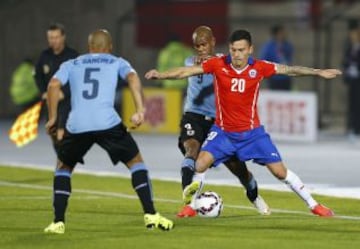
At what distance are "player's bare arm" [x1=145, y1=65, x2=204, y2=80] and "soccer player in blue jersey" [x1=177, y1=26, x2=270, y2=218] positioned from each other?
112 centimetres

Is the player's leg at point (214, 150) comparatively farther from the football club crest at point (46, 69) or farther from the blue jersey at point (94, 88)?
the football club crest at point (46, 69)

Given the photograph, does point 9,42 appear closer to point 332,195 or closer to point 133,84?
point 332,195

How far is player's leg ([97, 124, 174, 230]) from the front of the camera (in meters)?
12.9

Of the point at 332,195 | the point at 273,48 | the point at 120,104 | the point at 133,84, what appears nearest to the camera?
the point at 133,84

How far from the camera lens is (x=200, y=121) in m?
15.3

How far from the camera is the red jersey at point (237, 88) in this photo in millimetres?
13828

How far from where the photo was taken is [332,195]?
17.1 m

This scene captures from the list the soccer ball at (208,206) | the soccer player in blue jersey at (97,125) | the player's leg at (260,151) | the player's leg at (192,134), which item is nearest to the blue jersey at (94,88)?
the soccer player in blue jersey at (97,125)

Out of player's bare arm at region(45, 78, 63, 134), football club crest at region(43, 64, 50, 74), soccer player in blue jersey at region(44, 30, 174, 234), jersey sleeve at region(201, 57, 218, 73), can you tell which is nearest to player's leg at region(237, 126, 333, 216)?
jersey sleeve at region(201, 57, 218, 73)

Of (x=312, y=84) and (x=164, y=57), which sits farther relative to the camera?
(x=312, y=84)

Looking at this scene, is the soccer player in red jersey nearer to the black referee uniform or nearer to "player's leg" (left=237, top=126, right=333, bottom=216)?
"player's leg" (left=237, top=126, right=333, bottom=216)

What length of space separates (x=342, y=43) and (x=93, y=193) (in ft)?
51.7

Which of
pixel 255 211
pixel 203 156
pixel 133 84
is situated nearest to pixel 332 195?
pixel 255 211

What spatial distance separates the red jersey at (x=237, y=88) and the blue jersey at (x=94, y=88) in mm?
1217
